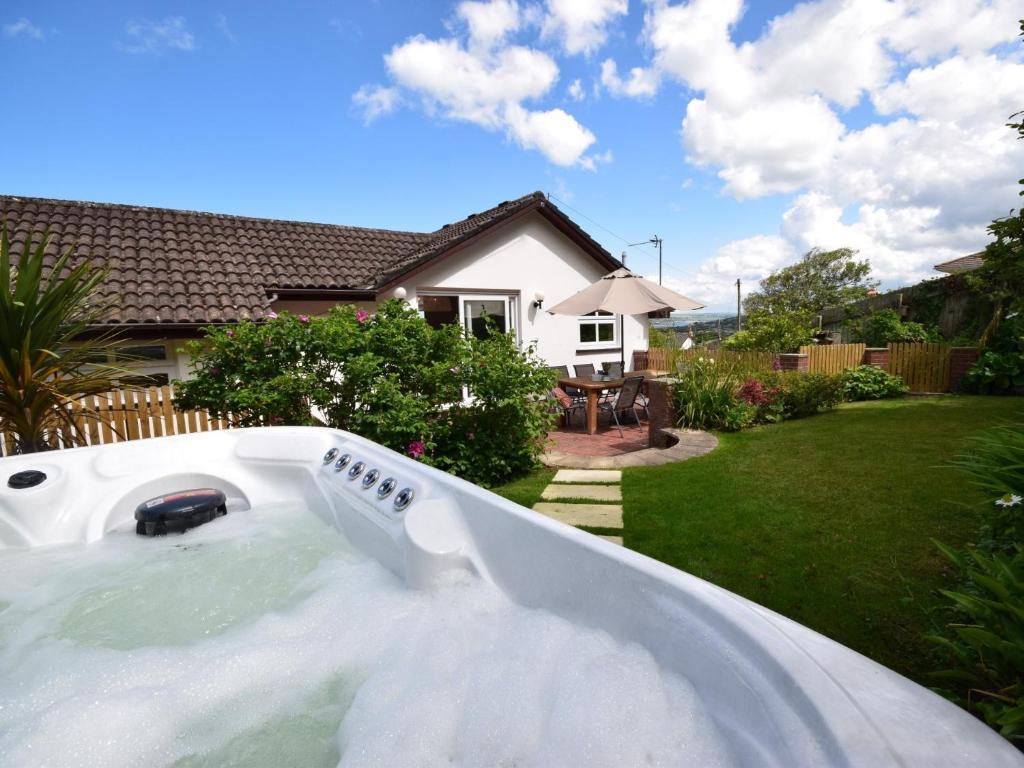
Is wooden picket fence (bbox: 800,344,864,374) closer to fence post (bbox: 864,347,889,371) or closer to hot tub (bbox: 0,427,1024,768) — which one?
fence post (bbox: 864,347,889,371)

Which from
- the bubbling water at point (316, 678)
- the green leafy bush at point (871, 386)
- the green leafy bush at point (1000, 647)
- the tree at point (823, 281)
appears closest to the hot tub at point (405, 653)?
the bubbling water at point (316, 678)

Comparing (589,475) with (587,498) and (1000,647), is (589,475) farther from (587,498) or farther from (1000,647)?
(1000,647)

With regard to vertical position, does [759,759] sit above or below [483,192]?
below

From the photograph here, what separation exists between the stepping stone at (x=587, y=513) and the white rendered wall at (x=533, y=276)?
5.56m

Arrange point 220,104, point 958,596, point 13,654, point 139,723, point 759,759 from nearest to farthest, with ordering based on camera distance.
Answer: point 759,759 < point 958,596 < point 139,723 < point 13,654 < point 220,104

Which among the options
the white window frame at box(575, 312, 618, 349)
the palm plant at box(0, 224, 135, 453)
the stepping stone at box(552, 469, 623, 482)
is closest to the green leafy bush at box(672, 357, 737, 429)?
the stepping stone at box(552, 469, 623, 482)

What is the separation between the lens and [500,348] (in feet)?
15.3

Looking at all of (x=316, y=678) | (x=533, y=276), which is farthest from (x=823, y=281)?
(x=316, y=678)

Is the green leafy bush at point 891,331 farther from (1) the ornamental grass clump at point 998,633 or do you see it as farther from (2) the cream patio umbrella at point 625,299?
(1) the ornamental grass clump at point 998,633

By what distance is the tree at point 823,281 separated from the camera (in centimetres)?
2848

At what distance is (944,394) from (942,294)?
448 cm

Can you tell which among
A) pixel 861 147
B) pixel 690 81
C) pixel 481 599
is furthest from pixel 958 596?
pixel 861 147

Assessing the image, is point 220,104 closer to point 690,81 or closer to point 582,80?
point 582,80

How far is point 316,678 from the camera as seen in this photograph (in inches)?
65.5
